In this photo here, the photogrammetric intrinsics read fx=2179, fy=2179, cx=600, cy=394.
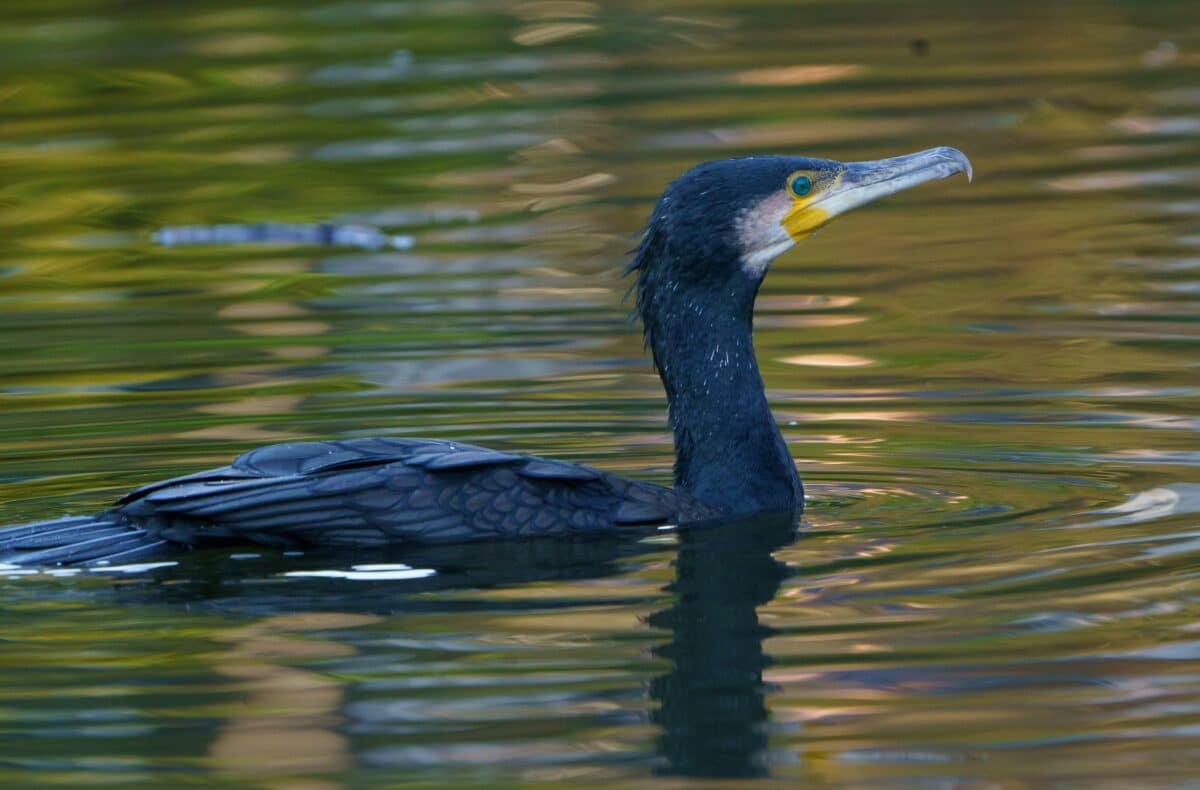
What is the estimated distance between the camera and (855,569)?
6.16 metres

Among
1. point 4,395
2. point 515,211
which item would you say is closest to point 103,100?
point 515,211

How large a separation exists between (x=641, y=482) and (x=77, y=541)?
1745 millimetres

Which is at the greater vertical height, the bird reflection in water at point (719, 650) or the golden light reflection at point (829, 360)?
the golden light reflection at point (829, 360)

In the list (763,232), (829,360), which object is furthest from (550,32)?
(763,232)

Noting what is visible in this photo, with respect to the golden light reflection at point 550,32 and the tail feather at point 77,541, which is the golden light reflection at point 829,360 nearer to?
the tail feather at point 77,541

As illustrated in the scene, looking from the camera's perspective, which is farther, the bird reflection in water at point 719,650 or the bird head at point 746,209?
the bird head at point 746,209

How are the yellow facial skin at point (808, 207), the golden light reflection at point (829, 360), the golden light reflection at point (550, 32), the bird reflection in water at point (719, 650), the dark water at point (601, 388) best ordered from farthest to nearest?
the golden light reflection at point (550, 32)
the golden light reflection at point (829, 360)
the yellow facial skin at point (808, 207)
the dark water at point (601, 388)
the bird reflection in water at point (719, 650)

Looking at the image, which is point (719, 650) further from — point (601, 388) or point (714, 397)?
point (601, 388)

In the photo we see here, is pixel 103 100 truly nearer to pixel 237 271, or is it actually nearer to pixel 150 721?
pixel 237 271

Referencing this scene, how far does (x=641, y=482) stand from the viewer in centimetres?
689

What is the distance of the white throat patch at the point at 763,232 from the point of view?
22.6 ft

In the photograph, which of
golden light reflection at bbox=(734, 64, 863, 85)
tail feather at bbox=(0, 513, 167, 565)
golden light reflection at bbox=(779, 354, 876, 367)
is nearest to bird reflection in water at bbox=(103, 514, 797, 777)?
tail feather at bbox=(0, 513, 167, 565)

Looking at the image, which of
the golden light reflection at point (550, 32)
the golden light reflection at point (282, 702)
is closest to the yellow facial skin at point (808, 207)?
the golden light reflection at point (282, 702)

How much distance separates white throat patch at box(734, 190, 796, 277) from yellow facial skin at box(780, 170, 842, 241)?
20mm
